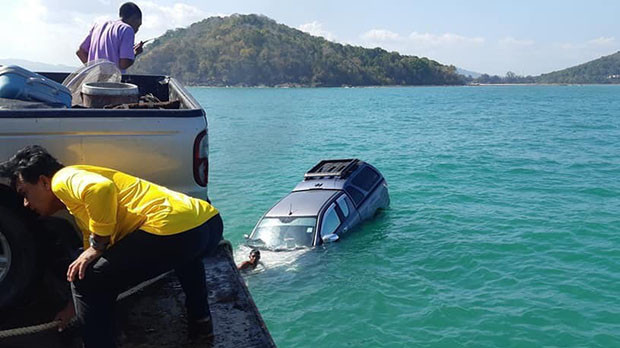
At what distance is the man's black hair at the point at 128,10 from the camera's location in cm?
717

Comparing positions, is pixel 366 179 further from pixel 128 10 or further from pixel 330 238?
pixel 128 10

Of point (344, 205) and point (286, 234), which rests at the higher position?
point (344, 205)

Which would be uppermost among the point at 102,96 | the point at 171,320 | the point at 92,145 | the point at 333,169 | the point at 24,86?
the point at 24,86

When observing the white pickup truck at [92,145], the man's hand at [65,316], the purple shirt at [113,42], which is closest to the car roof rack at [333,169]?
the purple shirt at [113,42]

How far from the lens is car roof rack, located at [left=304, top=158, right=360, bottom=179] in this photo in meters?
16.1

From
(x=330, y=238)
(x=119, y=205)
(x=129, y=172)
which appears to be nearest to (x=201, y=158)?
(x=129, y=172)

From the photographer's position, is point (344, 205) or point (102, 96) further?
point (344, 205)

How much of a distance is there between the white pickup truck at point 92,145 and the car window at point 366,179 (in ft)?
37.0

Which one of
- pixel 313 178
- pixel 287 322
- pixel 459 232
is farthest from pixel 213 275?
pixel 459 232

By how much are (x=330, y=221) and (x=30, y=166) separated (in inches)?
418

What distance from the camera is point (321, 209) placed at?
44.9 feet

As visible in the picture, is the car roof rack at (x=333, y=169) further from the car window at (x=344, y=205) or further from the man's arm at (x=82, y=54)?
the man's arm at (x=82, y=54)

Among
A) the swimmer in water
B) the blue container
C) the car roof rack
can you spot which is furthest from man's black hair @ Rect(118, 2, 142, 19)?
the car roof rack

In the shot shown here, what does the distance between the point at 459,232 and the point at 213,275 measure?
41.7 feet
